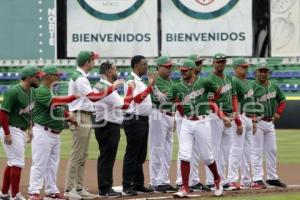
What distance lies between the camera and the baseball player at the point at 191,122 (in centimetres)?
1156

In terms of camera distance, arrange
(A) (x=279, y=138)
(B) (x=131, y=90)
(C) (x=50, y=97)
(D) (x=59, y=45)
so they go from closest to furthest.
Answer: (C) (x=50, y=97) → (B) (x=131, y=90) → (A) (x=279, y=138) → (D) (x=59, y=45)

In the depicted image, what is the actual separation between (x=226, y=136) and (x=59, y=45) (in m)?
14.9

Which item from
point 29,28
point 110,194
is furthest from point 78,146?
point 29,28

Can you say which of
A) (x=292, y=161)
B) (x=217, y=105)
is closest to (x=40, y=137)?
(x=217, y=105)

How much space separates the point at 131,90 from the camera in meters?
12.1

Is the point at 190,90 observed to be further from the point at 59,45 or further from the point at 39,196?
the point at 59,45

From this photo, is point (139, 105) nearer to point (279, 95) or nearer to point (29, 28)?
point (279, 95)

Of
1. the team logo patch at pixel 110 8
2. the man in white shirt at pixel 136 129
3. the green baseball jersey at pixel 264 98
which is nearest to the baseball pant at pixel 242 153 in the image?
the green baseball jersey at pixel 264 98

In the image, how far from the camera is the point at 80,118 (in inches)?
459

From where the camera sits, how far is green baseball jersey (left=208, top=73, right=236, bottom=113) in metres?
12.4

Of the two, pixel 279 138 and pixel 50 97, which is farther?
pixel 279 138

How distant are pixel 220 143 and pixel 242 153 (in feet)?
1.28

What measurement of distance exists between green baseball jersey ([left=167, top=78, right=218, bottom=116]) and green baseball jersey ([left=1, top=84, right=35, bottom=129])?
73.0 inches

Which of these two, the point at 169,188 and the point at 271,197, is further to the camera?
the point at 169,188
